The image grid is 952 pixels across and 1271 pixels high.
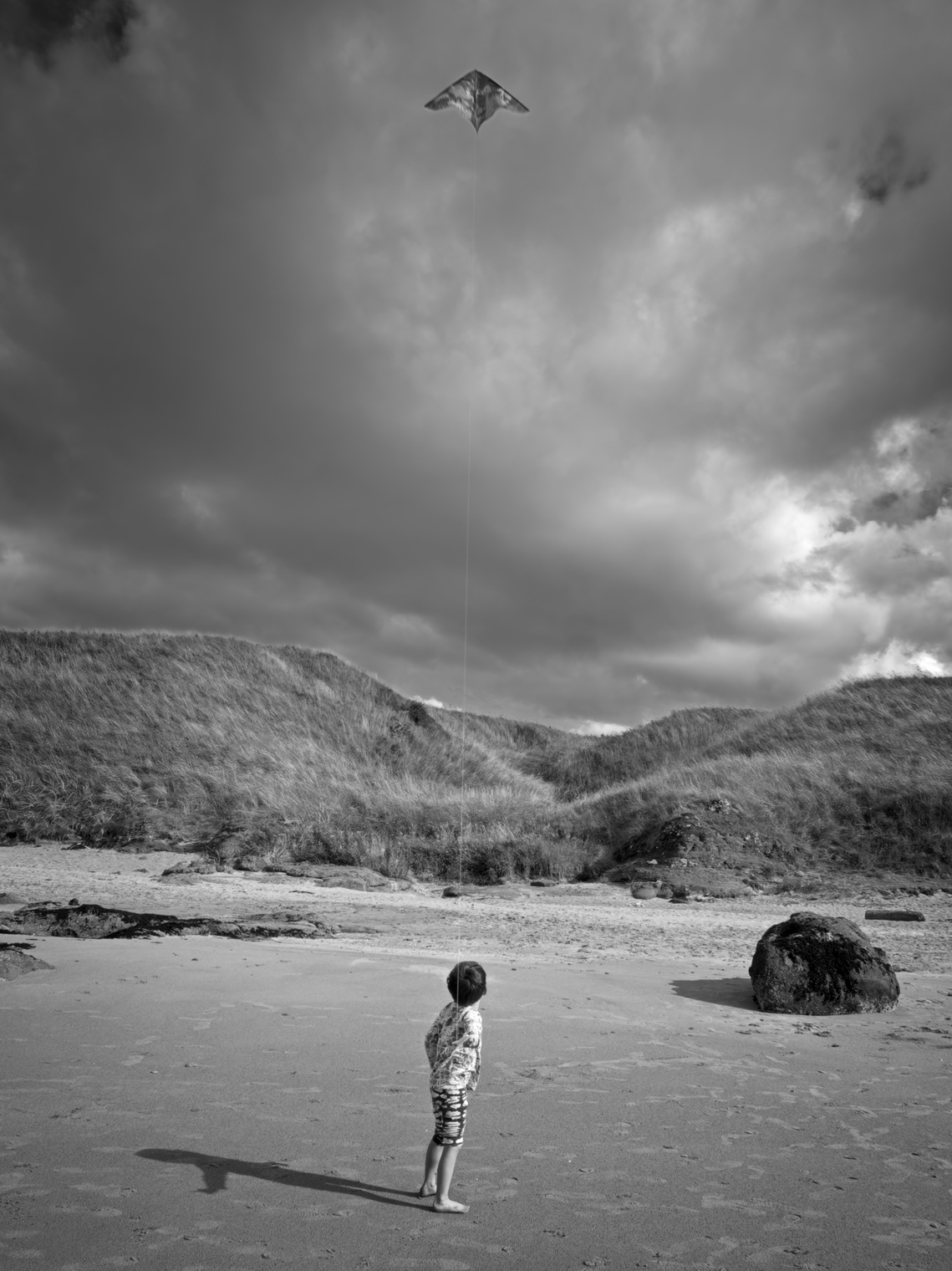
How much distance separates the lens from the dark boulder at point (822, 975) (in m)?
7.79

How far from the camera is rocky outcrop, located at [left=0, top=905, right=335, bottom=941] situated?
33.6 ft

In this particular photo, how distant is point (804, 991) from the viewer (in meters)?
7.88

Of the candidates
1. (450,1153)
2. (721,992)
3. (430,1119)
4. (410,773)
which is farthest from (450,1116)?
(410,773)

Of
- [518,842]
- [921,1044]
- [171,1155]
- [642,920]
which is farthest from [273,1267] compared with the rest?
[518,842]

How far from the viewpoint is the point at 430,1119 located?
479 cm

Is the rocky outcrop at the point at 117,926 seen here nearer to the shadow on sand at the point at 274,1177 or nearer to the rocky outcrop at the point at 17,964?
the rocky outcrop at the point at 17,964

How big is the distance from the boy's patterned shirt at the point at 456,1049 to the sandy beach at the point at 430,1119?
493 millimetres

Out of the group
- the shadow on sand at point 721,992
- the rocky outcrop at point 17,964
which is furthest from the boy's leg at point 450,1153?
the rocky outcrop at point 17,964

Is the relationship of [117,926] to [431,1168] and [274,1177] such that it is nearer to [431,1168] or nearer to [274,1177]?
[274,1177]

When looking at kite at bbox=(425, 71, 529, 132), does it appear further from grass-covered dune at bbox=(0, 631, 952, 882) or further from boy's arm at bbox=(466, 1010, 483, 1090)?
grass-covered dune at bbox=(0, 631, 952, 882)

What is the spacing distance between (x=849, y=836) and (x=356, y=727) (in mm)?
23710

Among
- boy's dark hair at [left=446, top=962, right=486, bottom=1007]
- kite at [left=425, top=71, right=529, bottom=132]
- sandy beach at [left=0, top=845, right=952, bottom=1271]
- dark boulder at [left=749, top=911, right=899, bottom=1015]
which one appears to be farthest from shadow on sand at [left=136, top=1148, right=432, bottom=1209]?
kite at [left=425, top=71, right=529, bottom=132]

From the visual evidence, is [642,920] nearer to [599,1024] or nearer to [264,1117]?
[599,1024]

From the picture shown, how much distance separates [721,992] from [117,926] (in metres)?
7.43
